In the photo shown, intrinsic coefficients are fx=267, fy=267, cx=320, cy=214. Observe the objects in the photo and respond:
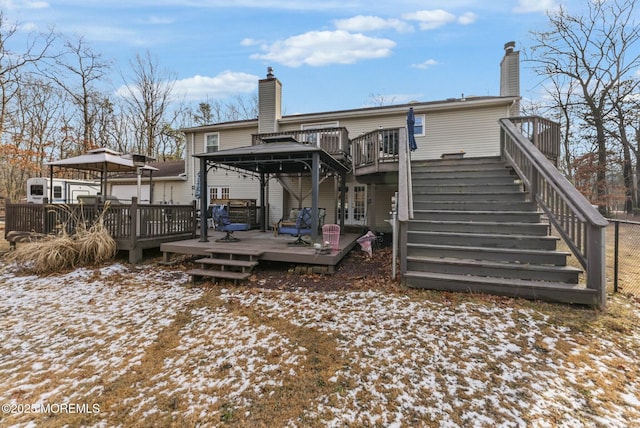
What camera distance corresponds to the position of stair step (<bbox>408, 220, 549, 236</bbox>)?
4516 millimetres

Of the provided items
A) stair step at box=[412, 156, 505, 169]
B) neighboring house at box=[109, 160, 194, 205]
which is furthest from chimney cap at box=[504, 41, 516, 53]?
neighboring house at box=[109, 160, 194, 205]

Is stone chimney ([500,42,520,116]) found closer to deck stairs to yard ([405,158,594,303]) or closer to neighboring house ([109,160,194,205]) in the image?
deck stairs to yard ([405,158,594,303])

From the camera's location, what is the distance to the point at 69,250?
598 cm

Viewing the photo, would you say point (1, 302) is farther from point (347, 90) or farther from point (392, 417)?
point (347, 90)

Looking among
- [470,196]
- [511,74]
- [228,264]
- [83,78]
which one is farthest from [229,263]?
[83,78]

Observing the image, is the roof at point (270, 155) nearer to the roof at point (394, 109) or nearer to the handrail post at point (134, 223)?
the handrail post at point (134, 223)

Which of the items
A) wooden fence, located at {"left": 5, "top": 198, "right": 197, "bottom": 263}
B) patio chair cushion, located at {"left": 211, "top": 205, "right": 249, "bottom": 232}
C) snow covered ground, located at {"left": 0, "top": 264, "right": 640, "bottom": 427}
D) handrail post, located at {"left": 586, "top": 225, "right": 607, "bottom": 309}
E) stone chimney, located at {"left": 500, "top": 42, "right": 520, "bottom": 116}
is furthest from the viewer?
stone chimney, located at {"left": 500, "top": 42, "right": 520, "bottom": 116}

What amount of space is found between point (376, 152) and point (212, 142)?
31.4ft

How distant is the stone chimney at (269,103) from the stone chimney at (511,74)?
912 centimetres

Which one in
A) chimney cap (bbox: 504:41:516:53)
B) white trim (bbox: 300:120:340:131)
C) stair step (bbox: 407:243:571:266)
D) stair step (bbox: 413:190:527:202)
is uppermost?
Answer: chimney cap (bbox: 504:41:516:53)

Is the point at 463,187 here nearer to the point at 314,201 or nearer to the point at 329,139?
the point at 314,201

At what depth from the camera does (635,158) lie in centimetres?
1652

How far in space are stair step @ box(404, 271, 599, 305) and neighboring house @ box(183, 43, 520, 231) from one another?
150 inches

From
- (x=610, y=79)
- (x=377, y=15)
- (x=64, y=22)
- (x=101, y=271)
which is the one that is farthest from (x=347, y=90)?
(x=101, y=271)
